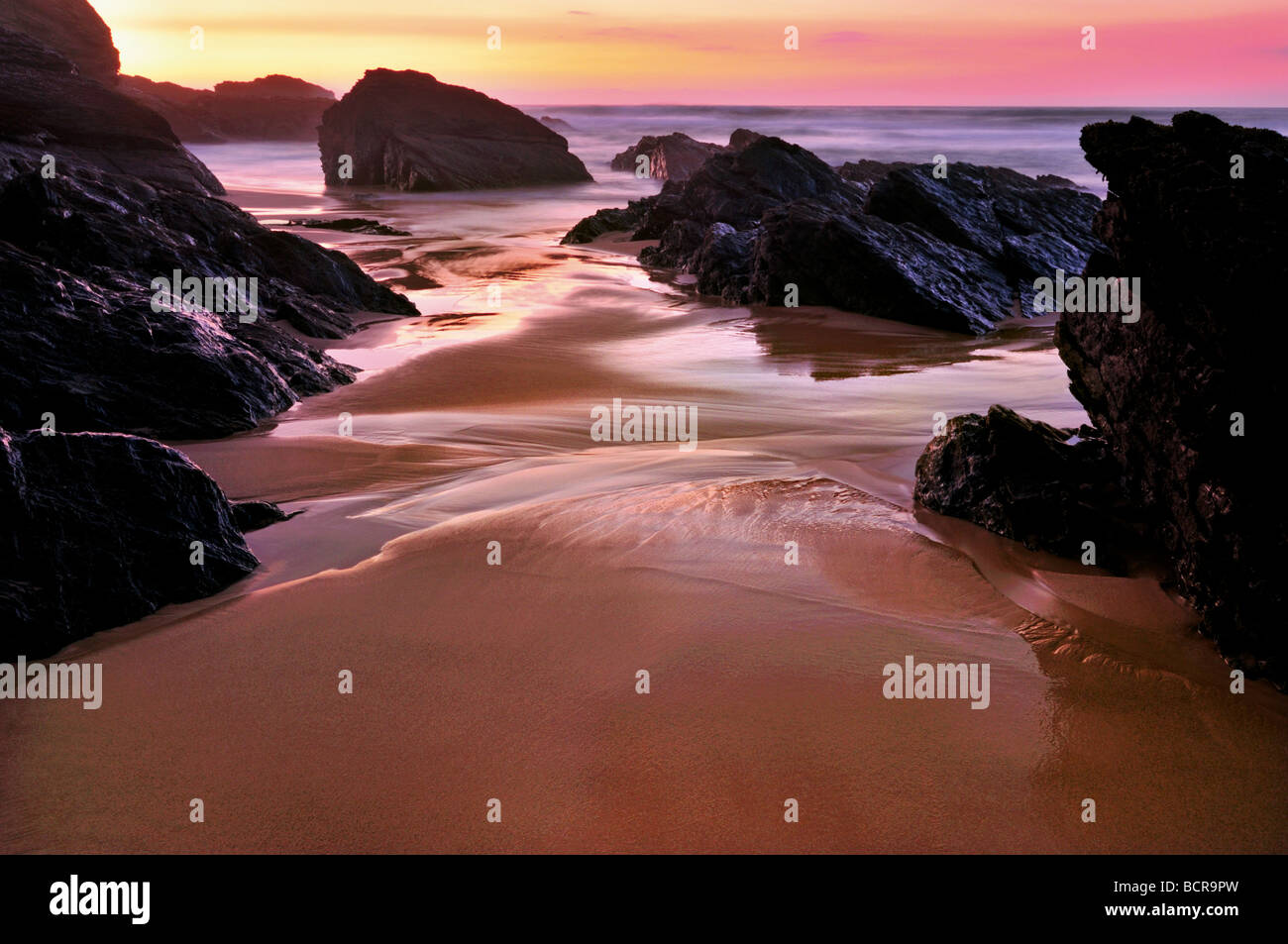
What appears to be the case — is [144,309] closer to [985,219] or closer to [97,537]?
[97,537]

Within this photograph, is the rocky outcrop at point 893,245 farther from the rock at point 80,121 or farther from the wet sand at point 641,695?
the rock at point 80,121

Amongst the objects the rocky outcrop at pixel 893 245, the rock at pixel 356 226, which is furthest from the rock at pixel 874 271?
the rock at pixel 356 226

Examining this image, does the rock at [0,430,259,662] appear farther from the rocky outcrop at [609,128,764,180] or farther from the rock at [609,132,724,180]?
the rock at [609,132,724,180]

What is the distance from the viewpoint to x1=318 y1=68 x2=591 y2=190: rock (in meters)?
42.9

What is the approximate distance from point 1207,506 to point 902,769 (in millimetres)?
1690

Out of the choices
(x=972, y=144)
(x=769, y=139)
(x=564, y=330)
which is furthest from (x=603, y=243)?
(x=972, y=144)

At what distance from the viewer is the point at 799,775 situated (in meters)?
3.11

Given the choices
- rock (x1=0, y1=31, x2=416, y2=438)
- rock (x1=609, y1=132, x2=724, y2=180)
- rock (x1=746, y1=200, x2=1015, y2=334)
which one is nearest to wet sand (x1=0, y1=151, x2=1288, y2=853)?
rock (x1=0, y1=31, x2=416, y2=438)

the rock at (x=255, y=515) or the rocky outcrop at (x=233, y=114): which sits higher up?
the rocky outcrop at (x=233, y=114)

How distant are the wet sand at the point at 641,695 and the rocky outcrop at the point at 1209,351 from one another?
31 centimetres

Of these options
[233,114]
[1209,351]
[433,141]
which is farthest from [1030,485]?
[233,114]

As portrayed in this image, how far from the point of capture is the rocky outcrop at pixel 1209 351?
3.57 metres

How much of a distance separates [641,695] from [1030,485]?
2478 millimetres
